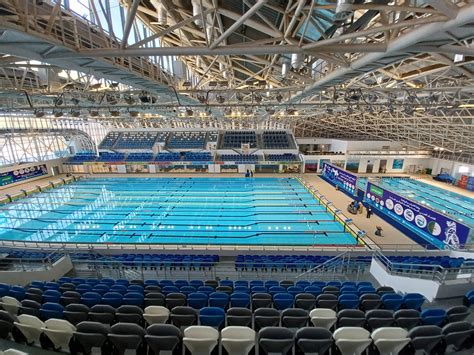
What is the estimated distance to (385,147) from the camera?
96.3ft

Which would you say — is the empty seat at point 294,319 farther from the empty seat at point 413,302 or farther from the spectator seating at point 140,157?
the spectator seating at point 140,157

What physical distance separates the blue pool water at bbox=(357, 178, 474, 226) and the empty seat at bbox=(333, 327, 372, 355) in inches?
656

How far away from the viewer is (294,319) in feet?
12.2

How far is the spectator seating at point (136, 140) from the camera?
2967 cm

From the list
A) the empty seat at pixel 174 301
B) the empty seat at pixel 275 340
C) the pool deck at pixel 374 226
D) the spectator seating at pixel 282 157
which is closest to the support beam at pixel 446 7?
the empty seat at pixel 275 340

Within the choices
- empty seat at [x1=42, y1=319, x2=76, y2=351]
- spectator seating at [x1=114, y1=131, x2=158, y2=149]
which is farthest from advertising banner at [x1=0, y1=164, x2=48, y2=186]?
empty seat at [x1=42, y1=319, x2=76, y2=351]

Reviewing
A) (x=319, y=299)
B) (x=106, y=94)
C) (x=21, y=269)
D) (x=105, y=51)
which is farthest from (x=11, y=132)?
(x=319, y=299)

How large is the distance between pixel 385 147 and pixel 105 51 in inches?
1296

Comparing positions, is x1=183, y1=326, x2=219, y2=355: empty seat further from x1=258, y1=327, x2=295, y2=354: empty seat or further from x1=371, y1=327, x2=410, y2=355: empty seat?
x1=371, y1=327, x2=410, y2=355: empty seat

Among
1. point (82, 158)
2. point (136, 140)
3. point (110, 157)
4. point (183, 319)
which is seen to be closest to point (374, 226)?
point (183, 319)

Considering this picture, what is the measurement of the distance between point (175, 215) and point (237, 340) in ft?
44.5

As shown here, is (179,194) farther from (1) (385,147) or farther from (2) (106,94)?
(1) (385,147)

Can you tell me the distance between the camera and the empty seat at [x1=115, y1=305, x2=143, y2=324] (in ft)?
12.3

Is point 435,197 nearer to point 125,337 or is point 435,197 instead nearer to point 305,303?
point 305,303
